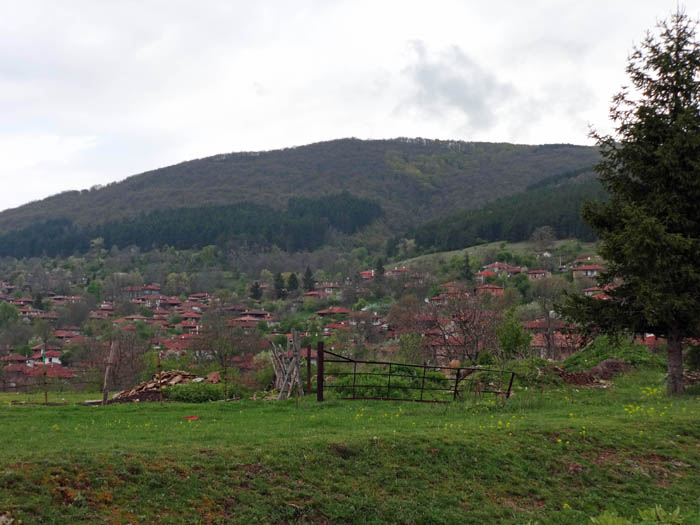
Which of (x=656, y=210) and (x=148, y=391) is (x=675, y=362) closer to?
(x=656, y=210)

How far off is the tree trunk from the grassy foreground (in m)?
2.53

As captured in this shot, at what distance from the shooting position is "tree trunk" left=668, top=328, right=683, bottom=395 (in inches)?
816

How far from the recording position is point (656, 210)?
2006 cm

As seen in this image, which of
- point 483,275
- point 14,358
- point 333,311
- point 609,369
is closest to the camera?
point 609,369

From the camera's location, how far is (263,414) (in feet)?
61.2

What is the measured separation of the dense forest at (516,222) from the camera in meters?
134

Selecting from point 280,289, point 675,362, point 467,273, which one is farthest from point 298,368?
point 280,289

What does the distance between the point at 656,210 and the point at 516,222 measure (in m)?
127


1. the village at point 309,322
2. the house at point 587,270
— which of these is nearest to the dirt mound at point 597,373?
the village at point 309,322

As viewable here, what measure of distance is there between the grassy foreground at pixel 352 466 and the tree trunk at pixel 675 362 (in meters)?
2.53

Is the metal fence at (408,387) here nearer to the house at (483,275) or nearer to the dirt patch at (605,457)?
the dirt patch at (605,457)

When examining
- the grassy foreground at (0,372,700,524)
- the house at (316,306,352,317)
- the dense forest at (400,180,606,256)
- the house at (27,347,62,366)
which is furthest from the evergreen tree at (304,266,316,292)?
the grassy foreground at (0,372,700,524)

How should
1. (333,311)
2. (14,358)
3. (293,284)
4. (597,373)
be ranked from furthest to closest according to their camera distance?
1. (293,284)
2. (333,311)
3. (14,358)
4. (597,373)

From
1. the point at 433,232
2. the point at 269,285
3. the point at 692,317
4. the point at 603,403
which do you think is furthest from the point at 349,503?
the point at 433,232
